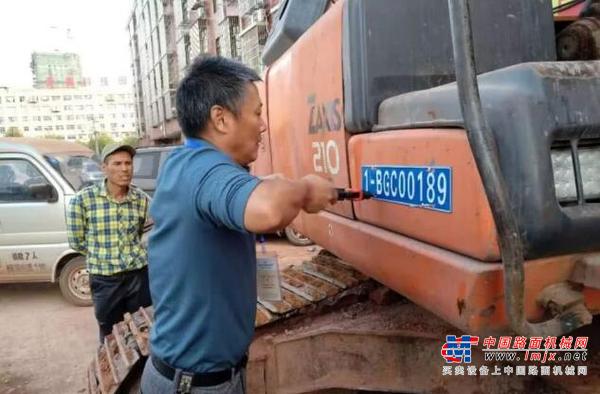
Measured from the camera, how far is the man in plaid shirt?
3.86 m

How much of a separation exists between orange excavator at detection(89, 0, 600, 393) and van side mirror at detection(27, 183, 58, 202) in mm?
3557

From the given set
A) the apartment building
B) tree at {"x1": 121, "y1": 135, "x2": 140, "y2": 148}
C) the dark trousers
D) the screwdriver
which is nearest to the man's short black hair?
the screwdriver

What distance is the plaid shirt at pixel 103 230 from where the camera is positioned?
12.7 feet

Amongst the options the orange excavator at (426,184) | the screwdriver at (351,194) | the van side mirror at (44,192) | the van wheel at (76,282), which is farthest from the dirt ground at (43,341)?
the screwdriver at (351,194)

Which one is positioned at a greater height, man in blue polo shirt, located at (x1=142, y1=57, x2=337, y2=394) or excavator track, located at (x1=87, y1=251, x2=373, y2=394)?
man in blue polo shirt, located at (x1=142, y1=57, x2=337, y2=394)

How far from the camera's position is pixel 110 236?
3.88 meters

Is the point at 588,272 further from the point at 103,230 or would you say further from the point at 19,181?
the point at 19,181

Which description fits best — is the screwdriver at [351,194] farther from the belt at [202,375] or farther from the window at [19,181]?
the window at [19,181]

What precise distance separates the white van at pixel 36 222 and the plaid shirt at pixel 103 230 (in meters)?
2.60

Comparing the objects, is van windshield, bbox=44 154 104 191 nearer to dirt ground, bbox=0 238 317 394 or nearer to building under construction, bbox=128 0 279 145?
dirt ground, bbox=0 238 317 394

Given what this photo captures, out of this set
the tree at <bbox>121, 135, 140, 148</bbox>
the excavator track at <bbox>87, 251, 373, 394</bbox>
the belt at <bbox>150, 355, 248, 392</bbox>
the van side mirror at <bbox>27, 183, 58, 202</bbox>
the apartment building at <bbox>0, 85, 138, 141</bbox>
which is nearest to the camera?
the belt at <bbox>150, 355, 248, 392</bbox>

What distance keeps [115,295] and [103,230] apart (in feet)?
1.59

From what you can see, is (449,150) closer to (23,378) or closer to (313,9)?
(313,9)

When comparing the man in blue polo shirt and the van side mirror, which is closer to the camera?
the man in blue polo shirt
